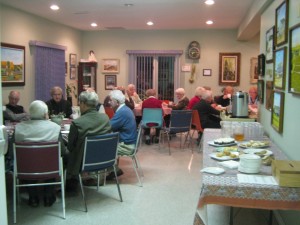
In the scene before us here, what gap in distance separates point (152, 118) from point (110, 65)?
3595mm

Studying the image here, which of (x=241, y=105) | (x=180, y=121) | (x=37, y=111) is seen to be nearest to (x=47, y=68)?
(x=180, y=121)

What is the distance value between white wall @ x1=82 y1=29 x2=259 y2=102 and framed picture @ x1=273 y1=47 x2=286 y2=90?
5.35 m

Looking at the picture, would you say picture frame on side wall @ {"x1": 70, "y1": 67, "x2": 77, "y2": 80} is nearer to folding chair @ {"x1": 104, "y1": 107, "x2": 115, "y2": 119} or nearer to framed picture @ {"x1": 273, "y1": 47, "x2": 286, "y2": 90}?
folding chair @ {"x1": 104, "y1": 107, "x2": 115, "y2": 119}

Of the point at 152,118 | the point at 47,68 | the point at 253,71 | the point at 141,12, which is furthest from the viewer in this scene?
the point at 253,71

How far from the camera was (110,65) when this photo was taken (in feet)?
31.1

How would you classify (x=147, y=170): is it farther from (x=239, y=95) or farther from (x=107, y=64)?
(x=107, y=64)

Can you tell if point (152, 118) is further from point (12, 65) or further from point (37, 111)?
point (37, 111)

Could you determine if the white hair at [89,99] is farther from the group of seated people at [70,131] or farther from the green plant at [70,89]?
the green plant at [70,89]

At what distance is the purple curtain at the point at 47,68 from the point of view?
7.02 metres

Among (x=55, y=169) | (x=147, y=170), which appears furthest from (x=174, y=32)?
(x=55, y=169)

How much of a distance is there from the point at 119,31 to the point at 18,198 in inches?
256

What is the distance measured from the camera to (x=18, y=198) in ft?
12.1

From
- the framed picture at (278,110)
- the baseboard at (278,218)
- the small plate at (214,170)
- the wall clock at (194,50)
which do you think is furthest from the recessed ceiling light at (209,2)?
the small plate at (214,170)

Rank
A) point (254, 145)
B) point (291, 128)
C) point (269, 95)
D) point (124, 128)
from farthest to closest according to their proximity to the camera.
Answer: point (124, 128) < point (269, 95) < point (254, 145) < point (291, 128)
